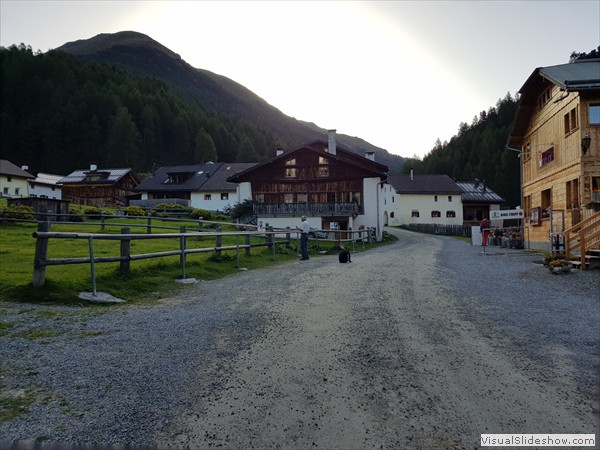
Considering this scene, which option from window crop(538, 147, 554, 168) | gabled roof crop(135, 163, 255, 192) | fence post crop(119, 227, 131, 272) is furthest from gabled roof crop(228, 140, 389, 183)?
fence post crop(119, 227, 131, 272)

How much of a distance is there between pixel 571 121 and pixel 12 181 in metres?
69.4

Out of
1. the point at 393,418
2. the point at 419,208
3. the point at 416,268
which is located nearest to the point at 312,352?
the point at 393,418

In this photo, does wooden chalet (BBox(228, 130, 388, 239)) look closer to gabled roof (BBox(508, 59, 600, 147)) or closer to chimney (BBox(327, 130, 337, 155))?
chimney (BBox(327, 130, 337, 155))

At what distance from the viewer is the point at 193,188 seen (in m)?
59.2

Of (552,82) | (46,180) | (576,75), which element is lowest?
(576,75)

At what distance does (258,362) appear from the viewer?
4.70 meters

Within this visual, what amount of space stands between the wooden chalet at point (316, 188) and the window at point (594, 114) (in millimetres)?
20880

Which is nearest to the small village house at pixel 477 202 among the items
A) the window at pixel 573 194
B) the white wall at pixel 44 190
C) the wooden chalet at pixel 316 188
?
the wooden chalet at pixel 316 188

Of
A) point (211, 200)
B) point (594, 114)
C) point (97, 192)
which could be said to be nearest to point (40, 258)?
point (594, 114)

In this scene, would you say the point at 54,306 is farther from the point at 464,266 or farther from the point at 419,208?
the point at 419,208

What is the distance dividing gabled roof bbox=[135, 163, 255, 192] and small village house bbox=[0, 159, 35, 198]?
1742 cm

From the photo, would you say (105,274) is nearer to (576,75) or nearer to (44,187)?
(576,75)

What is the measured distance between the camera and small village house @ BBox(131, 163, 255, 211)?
57719 mm

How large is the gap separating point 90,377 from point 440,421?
344cm
